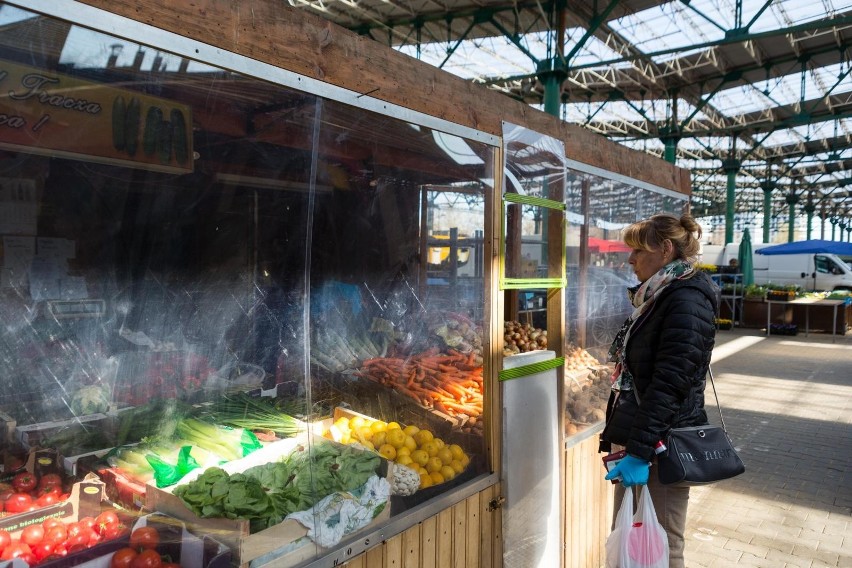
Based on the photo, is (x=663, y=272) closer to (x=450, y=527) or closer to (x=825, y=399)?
(x=450, y=527)

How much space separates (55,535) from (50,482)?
435 mm

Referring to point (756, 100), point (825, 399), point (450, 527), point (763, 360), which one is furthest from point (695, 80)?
point (450, 527)

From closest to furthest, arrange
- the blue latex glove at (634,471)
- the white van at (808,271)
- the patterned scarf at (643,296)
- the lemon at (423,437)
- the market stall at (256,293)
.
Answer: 1. the market stall at (256,293)
2. the blue latex glove at (634,471)
3. the patterned scarf at (643,296)
4. the lemon at (423,437)
5. the white van at (808,271)

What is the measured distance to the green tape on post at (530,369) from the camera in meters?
→ 2.84

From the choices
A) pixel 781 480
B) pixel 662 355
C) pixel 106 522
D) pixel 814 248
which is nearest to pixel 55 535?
pixel 106 522

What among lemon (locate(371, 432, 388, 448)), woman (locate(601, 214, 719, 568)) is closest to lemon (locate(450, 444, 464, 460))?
lemon (locate(371, 432, 388, 448))

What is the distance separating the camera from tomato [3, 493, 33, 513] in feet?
7.18

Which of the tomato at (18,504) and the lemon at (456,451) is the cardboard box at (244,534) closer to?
the tomato at (18,504)

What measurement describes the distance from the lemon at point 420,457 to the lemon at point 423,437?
150 millimetres

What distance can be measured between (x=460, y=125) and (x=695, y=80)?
48.3 feet

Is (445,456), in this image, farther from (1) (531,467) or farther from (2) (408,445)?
(1) (531,467)

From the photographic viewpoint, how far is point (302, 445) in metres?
2.55

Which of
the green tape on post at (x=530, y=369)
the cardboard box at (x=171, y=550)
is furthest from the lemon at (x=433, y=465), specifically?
the cardboard box at (x=171, y=550)

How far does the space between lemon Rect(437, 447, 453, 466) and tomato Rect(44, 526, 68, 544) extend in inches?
63.8
